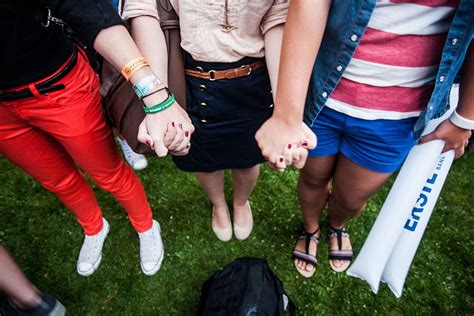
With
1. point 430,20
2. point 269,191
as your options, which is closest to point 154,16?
point 430,20

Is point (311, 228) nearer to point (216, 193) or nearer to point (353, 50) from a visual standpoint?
point (216, 193)

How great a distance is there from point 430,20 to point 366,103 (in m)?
0.34

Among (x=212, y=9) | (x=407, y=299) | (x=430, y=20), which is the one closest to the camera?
(x=430, y=20)

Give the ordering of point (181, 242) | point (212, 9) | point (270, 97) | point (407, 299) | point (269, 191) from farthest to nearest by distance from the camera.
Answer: point (269, 191) → point (181, 242) → point (407, 299) → point (270, 97) → point (212, 9)

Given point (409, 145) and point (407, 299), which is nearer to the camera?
point (409, 145)

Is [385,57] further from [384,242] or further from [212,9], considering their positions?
[384,242]

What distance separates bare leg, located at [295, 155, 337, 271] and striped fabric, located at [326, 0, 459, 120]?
40 cm

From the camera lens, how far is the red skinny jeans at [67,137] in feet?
4.93

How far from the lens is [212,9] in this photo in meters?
1.32

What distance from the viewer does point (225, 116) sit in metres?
1.64

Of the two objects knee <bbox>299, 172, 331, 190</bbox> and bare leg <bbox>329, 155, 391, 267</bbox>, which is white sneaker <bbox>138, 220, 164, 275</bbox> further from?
bare leg <bbox>329, 155, 391, 267</bbox>

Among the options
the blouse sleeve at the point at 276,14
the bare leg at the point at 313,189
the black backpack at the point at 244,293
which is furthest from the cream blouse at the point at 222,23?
the black backpack at the point at 244,293

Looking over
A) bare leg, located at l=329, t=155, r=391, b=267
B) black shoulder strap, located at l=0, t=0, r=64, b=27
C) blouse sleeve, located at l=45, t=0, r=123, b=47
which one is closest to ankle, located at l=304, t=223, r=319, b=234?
bare leg, located at l=329, t=155, r=391, b=267

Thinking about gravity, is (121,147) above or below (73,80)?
below
